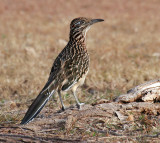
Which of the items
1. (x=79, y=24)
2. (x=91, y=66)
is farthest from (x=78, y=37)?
(x=91, y=66)

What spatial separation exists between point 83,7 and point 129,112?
561 inches

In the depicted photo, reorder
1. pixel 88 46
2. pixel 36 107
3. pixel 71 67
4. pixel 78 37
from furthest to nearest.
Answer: pixel 88 46
pixel 78 37
pixel 71 67
pixel 36 107

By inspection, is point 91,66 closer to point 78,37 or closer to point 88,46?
point 88,46

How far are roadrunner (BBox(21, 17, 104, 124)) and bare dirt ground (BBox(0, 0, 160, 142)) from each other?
0.39m

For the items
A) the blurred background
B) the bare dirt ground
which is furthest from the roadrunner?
the blurred background

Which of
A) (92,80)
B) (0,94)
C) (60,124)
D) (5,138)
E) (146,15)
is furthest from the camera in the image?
(146,15)

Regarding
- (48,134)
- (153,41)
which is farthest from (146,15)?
(48,134)

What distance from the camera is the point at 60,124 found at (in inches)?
187

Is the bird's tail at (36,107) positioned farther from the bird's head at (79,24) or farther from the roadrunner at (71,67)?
the bird's head at (79,24)

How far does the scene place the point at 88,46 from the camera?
11211 mm

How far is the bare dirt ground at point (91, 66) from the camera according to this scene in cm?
463

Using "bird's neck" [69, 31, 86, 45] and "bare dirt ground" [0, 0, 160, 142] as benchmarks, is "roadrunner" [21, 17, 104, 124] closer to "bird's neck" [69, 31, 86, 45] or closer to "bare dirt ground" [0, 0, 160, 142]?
"bird's neck" [69, 31, 86, 45]

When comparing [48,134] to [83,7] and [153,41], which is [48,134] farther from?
[83,7]

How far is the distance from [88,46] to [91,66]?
217 centimetres
